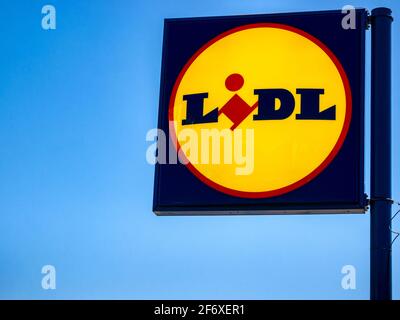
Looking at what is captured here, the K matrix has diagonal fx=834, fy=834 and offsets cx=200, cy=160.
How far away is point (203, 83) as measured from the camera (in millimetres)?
10109

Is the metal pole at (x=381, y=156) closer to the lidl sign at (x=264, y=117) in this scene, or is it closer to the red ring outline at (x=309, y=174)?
the lidl sign at (x=264, y=117)

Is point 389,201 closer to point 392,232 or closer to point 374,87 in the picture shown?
point 392,232

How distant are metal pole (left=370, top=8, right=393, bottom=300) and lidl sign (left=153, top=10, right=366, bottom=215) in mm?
171

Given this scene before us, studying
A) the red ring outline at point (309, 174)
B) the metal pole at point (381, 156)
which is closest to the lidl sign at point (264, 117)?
the red ring outline at point (309, 174)

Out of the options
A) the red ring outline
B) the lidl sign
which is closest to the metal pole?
the lidl sign

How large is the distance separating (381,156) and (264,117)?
1433mm

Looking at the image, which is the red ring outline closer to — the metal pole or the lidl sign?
the lidl sign

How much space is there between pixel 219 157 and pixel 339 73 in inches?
67.3

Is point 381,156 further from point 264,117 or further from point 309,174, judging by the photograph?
point 264,117

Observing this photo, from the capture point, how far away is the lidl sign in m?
9.45

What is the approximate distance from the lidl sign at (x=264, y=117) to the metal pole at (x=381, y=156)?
0.17m

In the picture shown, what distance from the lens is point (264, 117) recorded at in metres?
9.73
